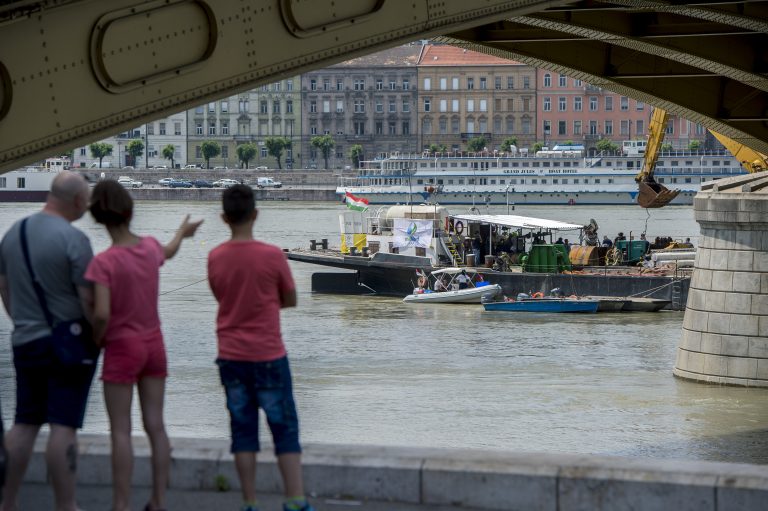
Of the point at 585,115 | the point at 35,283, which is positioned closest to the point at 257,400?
the point at 35,283

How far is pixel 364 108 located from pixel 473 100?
12302mm

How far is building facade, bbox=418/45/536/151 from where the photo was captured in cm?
15112

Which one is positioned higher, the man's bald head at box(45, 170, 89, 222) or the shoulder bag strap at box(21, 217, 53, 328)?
the man's bald head at box(45, 170, 89, 222)

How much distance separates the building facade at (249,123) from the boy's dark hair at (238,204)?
491 ft

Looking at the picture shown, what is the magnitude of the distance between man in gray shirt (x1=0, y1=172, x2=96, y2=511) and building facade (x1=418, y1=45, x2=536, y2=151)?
145 meters

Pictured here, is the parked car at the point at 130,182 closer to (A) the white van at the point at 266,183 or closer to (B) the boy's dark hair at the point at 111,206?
(A) the white van at the point at 266,183

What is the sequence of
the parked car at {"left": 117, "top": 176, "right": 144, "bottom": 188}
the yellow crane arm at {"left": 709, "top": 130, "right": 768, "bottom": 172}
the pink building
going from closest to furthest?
the yellow crane arm at {"left": 709, "top": 130, "right": 768, "bottom": 172}
the parked car at {"left": 117, "top": 176, "right": 144, "bottom": 188}
the pink building

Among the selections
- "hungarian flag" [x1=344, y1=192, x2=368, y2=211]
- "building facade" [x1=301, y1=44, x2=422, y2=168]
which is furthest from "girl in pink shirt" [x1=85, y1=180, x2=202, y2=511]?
"building facade" [x1=301, y1=44, x2=422, y2=168]

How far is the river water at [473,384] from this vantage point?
21062 mm

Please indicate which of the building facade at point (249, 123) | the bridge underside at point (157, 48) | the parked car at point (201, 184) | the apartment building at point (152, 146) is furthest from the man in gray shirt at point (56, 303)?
the apartment building at point (152, 146)

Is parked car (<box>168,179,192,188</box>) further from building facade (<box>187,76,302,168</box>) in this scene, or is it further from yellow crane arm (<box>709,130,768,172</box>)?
yellow crane arm (<box>709,130,768,172</box>)

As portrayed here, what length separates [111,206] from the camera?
612cm

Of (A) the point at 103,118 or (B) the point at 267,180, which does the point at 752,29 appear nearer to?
(A) the point at 103,118

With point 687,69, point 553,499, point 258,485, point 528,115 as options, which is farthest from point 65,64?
point 528,115
